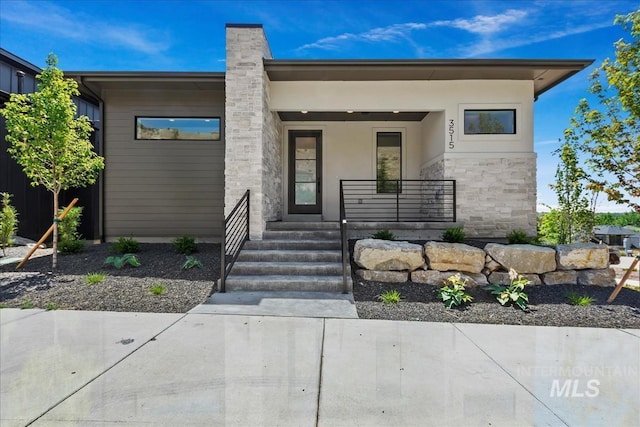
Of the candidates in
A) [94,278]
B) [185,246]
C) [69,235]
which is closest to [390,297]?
[185,246]

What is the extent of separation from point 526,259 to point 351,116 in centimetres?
520

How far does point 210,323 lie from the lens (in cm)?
381

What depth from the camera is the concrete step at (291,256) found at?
19.1ft

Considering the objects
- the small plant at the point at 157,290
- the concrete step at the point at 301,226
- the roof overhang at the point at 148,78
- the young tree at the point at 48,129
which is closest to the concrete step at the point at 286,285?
the small plant at the point at 157,290

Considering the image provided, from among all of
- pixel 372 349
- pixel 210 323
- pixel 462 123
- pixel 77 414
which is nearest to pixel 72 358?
pixel 77 414

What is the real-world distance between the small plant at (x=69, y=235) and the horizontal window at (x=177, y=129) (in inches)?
96.5

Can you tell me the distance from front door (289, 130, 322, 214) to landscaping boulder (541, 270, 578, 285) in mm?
5163

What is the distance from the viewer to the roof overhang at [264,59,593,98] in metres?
6.37

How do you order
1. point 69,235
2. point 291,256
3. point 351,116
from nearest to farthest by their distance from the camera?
point 291,256 → point 69,235 → point 351,116

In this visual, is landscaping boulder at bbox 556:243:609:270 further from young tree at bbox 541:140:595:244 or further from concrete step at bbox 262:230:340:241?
concrete step at bbox 262:230:340:241

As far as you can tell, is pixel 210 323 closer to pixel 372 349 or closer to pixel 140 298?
pixel 140 298

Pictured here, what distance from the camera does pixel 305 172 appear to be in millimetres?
8797

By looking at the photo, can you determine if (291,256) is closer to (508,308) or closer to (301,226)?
(301,226)

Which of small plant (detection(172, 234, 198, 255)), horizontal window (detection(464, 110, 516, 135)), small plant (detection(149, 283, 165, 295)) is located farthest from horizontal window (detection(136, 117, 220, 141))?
horizontal window (detection(464, 110, 516, 135))
